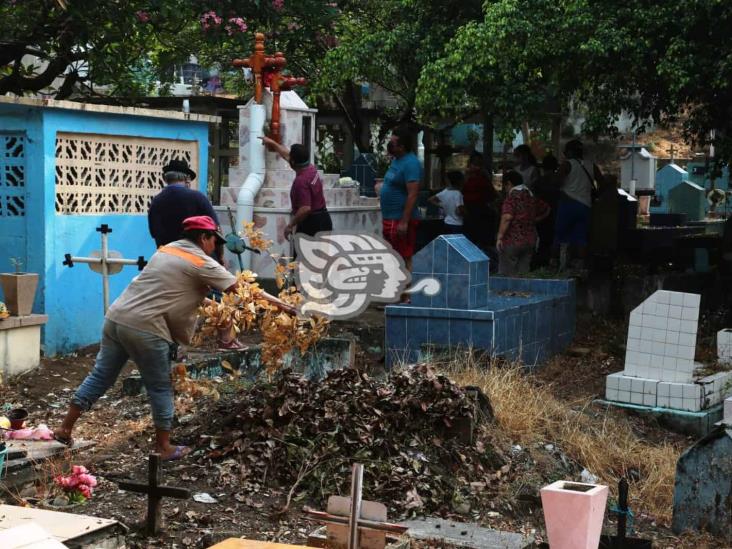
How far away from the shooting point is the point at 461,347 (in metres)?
9.58

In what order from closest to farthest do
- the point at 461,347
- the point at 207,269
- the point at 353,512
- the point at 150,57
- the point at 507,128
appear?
the point at 353,512
the point at 207,269
the point at 461,347
the point at 507,128
the point at 150,57

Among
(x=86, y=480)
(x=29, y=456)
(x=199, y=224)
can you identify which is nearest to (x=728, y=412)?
(x=199, y=224)

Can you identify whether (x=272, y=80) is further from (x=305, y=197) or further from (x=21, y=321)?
(x=21, y=321)

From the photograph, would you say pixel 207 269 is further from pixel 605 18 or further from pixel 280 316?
pixel 605 18

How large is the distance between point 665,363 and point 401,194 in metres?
3.63

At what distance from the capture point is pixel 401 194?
1170cm

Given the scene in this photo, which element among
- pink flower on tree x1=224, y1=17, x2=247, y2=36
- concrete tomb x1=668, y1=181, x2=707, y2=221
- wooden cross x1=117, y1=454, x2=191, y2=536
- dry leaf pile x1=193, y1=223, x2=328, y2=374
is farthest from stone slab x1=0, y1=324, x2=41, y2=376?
concrete tomb x1=668, y1=181, x2=707, y2=221

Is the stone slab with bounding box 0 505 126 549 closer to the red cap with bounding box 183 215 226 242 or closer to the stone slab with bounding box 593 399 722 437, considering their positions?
the red cap with bounding box 183 215 226 242

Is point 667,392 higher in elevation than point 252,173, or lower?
lower

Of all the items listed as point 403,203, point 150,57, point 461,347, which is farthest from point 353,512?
point 150,57

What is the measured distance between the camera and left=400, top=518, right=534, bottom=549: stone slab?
580 centimetres

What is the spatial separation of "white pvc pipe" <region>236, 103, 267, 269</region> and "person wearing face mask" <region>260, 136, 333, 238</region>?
4.42ft

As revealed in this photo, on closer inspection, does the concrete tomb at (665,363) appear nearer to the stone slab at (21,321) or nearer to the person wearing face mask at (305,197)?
the person wearing face mask at (305,197)

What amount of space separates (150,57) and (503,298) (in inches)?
438
